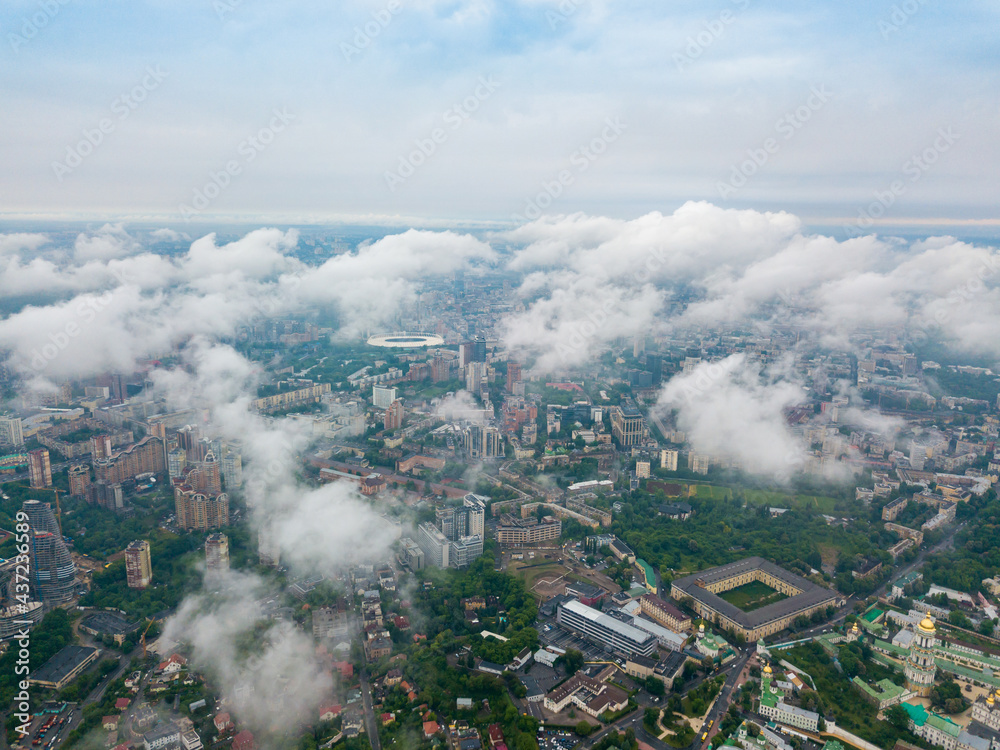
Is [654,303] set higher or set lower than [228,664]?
higher

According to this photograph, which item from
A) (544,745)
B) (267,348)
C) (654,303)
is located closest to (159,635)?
(544,745)

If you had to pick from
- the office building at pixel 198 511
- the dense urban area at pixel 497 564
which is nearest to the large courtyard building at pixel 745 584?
the dense urban area at pixel 497 564

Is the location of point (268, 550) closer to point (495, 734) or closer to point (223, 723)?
point (223, 723)

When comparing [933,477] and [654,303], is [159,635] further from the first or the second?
[654,303]

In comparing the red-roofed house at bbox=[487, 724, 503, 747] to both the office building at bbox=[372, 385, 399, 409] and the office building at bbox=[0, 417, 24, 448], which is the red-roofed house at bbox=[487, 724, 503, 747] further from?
the office building at bbox=[0, 417, 24, 448]

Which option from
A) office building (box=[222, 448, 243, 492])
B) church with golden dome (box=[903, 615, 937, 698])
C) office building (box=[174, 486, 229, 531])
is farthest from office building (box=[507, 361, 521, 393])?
church with golden dome (box=[903, 615, 937, 698])

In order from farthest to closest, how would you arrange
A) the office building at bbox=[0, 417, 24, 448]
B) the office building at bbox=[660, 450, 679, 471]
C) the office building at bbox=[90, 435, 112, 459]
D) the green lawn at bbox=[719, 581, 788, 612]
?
the office building at bbox=[660, 450, 679, 471]
the office building at bbox=[0, 417, 24, 448]
the office building at bbox=[90, 435, 112, 459]
the green lawn at bbox=[719, 581, 788, 612]
